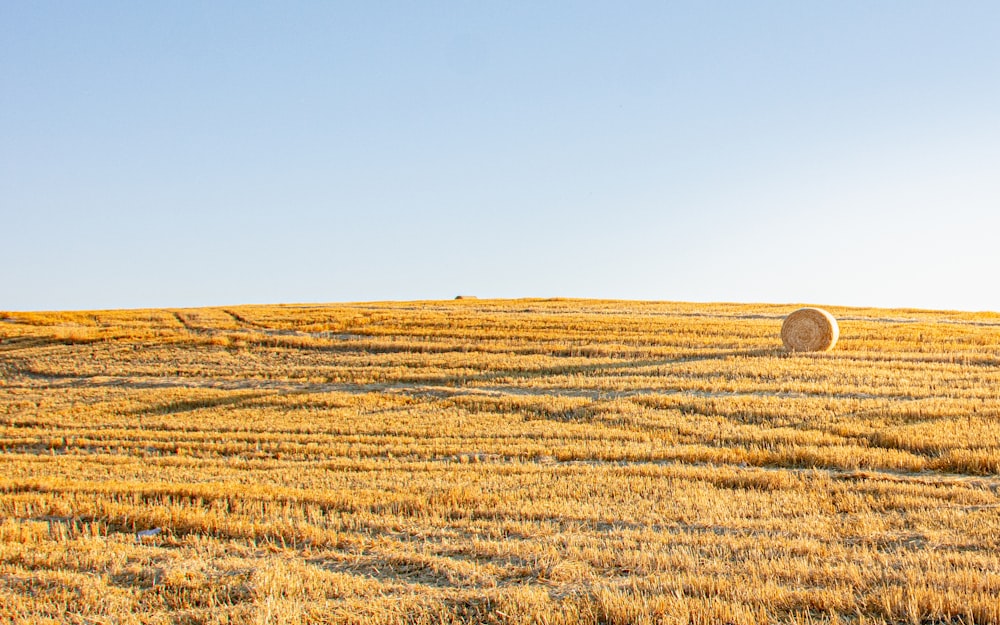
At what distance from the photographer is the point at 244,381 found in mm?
26484

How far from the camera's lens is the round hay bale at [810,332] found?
90.5 feet

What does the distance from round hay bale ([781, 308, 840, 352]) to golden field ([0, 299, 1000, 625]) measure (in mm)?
826

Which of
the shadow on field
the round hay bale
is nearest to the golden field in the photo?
the shadow on field

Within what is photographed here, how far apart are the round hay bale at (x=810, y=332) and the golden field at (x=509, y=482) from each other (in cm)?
83

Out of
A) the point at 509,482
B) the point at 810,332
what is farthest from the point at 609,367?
the point at 509,482

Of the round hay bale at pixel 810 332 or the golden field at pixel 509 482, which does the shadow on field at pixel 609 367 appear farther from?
the round hay bale at pixel 810 332

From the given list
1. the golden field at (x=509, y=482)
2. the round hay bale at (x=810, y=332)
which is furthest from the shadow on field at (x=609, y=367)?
the round hay bale at (x=810, y=332)

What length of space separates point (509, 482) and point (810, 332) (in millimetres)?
19462

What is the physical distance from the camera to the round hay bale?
27.6 meters

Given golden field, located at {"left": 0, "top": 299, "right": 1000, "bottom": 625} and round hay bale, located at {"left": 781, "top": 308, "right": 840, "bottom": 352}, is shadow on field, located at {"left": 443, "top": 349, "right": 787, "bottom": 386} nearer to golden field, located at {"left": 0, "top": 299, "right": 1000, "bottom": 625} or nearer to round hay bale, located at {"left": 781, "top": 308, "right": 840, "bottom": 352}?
golden field, located at {"left": 0, "top": 299, "right": 1000, "bottom": 625}

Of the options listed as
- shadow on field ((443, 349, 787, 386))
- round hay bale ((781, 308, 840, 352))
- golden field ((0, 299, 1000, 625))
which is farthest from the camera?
round hay bale ((781, 308, 840, 352))

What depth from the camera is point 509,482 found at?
11.9 meters

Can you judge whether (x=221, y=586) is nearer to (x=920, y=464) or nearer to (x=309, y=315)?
(x=920, y=464)

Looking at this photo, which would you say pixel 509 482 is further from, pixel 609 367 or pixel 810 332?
pixel 810 332
